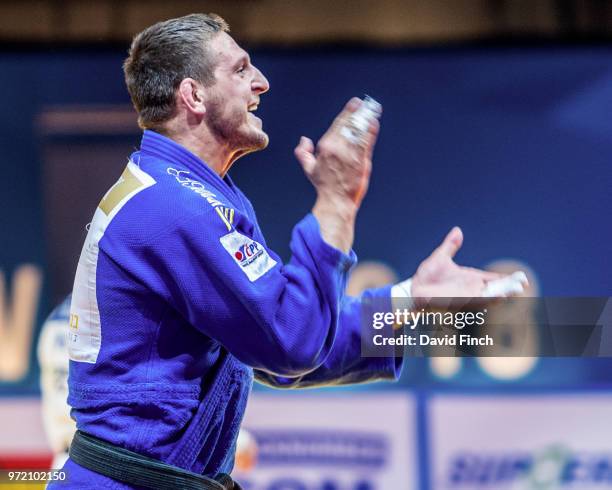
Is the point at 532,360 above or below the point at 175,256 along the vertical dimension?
below

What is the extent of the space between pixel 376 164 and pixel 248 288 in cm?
196

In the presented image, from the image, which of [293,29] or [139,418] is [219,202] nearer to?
[139,418]

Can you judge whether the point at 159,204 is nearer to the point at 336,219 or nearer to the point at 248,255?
the point at 248,255

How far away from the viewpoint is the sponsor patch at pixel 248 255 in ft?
4.03

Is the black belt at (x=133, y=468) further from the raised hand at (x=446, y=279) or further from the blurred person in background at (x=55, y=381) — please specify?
the blurred person in background at (x=55, y=381)

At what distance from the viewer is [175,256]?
124 centimetres

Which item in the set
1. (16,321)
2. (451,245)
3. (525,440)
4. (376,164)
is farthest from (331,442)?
(451,245)

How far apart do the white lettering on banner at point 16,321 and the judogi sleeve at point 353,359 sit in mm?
1820

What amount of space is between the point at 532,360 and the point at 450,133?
0.83 metres

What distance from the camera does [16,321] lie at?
10.3ft

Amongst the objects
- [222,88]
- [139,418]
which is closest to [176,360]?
[139,418]

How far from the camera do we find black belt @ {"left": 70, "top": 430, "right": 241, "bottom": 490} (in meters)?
1.26

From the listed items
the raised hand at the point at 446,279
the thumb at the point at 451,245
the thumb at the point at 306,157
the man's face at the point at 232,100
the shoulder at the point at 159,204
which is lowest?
the raised hand at the point at 446,279

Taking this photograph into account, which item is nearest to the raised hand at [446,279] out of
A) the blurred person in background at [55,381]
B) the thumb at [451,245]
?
the thumb at [451,245]
